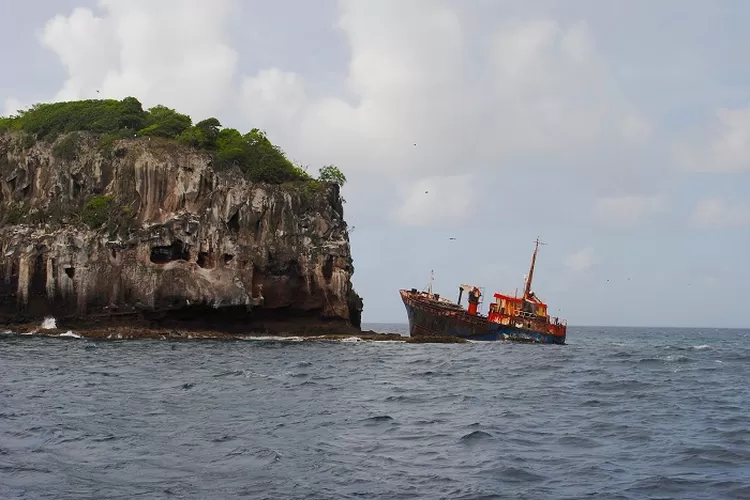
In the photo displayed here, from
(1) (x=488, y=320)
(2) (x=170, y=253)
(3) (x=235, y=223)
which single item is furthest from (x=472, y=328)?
(2) (x=170, y=253)

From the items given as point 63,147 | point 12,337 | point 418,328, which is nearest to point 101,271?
point 12,337

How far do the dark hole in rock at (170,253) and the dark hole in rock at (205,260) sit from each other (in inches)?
35.3

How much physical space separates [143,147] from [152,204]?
181 inches

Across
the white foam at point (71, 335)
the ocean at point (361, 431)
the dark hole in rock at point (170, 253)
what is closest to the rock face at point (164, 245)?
the dark hole in rock at point (170, 253)

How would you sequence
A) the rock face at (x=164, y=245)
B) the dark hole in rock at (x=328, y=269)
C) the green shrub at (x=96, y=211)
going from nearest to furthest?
1. the rock face at (x=164, y=245)
2. the green shrub at (x=96, y=211)
3. the dark hole in rock at (x=328, y=269)

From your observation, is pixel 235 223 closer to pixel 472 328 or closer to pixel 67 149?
pixel 67 149

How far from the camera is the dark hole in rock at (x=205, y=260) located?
5883 centimetres

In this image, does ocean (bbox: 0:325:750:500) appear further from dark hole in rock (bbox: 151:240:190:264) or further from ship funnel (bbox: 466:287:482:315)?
ship funnel (bbox: 466:287:482:315)

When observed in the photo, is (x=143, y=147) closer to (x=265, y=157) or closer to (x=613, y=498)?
(x=265, y=157)

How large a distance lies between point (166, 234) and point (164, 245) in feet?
2.64

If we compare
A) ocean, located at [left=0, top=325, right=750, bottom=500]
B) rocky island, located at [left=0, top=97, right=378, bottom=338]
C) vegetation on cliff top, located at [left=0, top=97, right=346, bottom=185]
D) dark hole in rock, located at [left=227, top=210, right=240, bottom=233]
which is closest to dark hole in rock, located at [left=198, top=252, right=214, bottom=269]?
rocky island, located at [left=0, top=97, right=378, bottom=338]

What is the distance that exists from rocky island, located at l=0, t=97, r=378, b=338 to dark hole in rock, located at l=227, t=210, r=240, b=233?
0.34ft

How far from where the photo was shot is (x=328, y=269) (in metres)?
61.7

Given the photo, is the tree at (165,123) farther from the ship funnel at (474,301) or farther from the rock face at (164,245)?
the ship funnel at (474,301)
